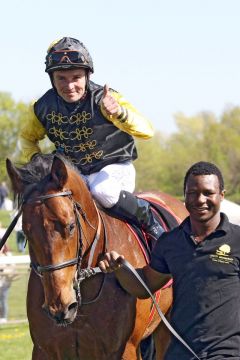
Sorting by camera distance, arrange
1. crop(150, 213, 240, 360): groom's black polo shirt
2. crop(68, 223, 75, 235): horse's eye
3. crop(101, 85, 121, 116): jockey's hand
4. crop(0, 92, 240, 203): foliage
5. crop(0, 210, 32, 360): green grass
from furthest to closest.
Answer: crop(0, 92, 240, 203): foliage < crop(0, 210, 32, 360): green grass < crop(101, 85, 121, 116): jockey's hand < crop(68, 223, 75, 235): horse's eye < crop(150, 213, 240, 360): groom's black polo shirt

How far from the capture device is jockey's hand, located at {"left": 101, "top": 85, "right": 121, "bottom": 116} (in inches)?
261

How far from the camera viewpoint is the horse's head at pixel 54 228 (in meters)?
5.88

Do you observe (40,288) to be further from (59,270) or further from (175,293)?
(175,293)

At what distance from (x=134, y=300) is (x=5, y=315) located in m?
9.63

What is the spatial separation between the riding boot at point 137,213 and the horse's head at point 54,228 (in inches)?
28.1

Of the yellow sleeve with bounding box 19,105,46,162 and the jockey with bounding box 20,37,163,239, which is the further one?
the yellow sleeve with bounding box 19,105,46,162

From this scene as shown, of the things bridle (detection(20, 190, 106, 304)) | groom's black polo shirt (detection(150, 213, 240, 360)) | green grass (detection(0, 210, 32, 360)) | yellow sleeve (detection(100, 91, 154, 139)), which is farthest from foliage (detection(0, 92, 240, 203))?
groom's black polo shirt (detection(150, 213, 240, 360))

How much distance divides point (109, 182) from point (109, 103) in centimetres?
63

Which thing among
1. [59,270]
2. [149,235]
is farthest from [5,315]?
[59,270]

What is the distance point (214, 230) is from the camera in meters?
5.44

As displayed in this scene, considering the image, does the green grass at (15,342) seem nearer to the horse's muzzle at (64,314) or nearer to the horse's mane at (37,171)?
the horse's mane at (37,171)

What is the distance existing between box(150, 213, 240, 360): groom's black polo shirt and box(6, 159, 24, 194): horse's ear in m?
1.33

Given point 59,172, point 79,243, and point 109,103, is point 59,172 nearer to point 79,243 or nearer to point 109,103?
point 79,243

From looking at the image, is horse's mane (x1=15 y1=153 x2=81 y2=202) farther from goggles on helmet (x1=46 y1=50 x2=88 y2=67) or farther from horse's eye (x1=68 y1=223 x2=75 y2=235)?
goggles on helmet (x1=46 y1=50 x2=88 y2=67)
